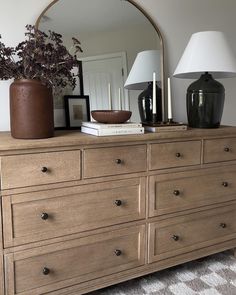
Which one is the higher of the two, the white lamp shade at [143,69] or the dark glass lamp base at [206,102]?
the white lamp shade at [143,69]

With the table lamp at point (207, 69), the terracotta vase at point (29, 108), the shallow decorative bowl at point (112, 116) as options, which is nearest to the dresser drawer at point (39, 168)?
the terracotta vase at point (29, 108)

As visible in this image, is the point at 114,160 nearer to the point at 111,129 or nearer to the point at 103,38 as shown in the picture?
the point at 111,129

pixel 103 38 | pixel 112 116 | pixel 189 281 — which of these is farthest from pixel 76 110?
pixel 189 281

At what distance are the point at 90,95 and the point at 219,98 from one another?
30.7 inches

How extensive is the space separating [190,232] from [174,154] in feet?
1.68

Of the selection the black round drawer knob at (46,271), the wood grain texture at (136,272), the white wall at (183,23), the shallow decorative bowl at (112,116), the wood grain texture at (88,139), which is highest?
the white wall at (183,23)

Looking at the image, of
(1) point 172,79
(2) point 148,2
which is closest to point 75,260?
(1) point 172,79

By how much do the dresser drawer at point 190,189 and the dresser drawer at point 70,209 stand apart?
10 centimetres

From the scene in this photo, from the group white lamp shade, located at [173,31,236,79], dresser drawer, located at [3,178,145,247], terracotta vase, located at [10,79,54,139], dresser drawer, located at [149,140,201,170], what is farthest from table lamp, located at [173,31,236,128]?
terracotta vase, located at [10,79,54,139]

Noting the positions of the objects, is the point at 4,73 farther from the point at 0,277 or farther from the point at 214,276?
the point at 214,276

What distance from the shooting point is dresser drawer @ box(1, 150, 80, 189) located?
1315 mm

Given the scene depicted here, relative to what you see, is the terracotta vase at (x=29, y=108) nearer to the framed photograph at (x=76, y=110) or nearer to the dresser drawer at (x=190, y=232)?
the framed photograph at (x=76, y=110)

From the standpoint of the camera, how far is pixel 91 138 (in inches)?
58.0

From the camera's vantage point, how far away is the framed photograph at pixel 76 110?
6.13 feet
